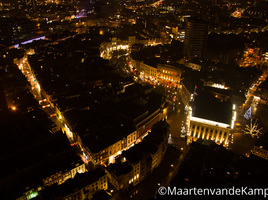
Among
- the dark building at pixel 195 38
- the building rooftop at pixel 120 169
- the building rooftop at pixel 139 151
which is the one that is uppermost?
the dark building at pixel 195 38

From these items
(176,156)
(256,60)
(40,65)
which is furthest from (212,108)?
(40,65)

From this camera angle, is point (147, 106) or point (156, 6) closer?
point (147, 106)

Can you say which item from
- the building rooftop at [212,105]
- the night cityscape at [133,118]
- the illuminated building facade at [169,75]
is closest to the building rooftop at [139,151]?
the night cityscape at [133,118]

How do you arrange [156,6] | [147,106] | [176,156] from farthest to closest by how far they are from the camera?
[156,6]
[147,106]
[176,156]

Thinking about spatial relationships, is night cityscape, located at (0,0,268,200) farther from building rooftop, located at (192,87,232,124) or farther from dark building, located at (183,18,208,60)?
dark building, located at (183,18,208,60)

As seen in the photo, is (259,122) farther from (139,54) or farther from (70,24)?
(70,24)

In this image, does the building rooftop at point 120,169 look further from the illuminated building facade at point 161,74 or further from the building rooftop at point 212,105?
the illuminated building facade at point 161,74

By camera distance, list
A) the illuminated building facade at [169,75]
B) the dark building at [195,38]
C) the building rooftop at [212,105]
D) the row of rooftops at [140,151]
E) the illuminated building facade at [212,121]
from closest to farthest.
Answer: the row of rooftops at [140,151]
the illuminated building facade at [212,121]
the building rooftop at [212,105]
the illuminated building facade at [169,75]
the dark building at [195,38]
